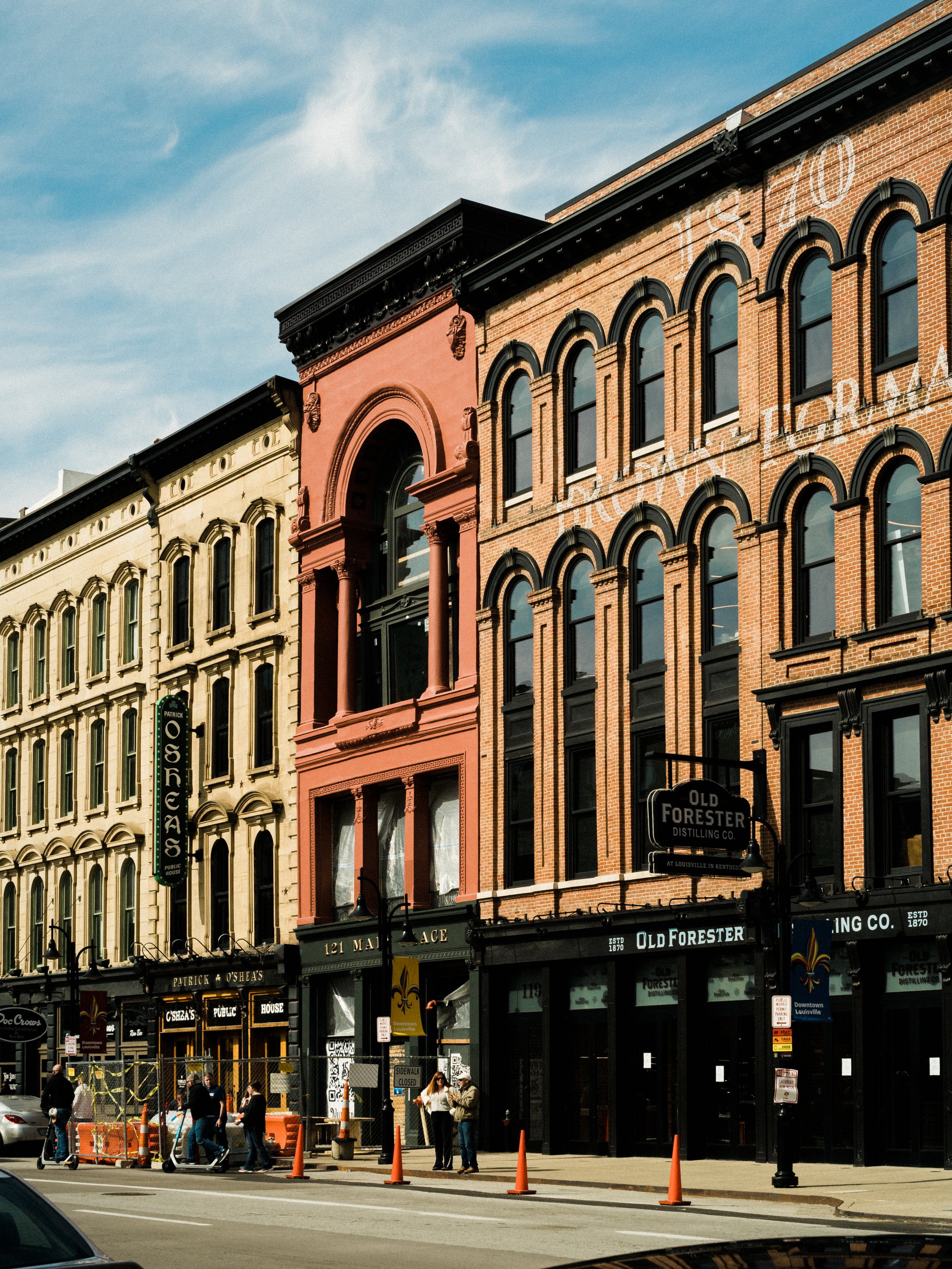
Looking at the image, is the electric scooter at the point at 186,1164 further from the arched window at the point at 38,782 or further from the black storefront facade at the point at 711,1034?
the arched window at the point at 38,782

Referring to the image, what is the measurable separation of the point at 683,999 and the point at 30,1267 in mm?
24828

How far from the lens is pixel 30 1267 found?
330 inches

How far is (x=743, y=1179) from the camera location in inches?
1046

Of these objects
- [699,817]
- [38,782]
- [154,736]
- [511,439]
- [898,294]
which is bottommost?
[699,817]

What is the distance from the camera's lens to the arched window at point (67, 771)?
55594 mm

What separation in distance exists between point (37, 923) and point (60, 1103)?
22834 millimetres

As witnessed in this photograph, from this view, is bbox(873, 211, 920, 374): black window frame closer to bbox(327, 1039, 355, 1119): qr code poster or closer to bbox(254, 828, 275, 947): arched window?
bbox(327, 1039, 355, 1119): qr code poster

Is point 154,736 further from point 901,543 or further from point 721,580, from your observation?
point 901,543

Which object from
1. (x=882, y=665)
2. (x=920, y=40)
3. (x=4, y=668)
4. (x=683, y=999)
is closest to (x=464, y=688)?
(x=683, y=999)

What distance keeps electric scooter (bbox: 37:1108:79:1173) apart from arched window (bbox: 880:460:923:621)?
59.3ft

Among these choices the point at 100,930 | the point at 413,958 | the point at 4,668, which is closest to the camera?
the point at 413,958

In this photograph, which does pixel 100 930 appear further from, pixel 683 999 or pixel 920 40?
pixel 920 40

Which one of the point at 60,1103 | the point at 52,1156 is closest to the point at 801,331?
the point at 60,1103

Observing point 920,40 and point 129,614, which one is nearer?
point 920,40
